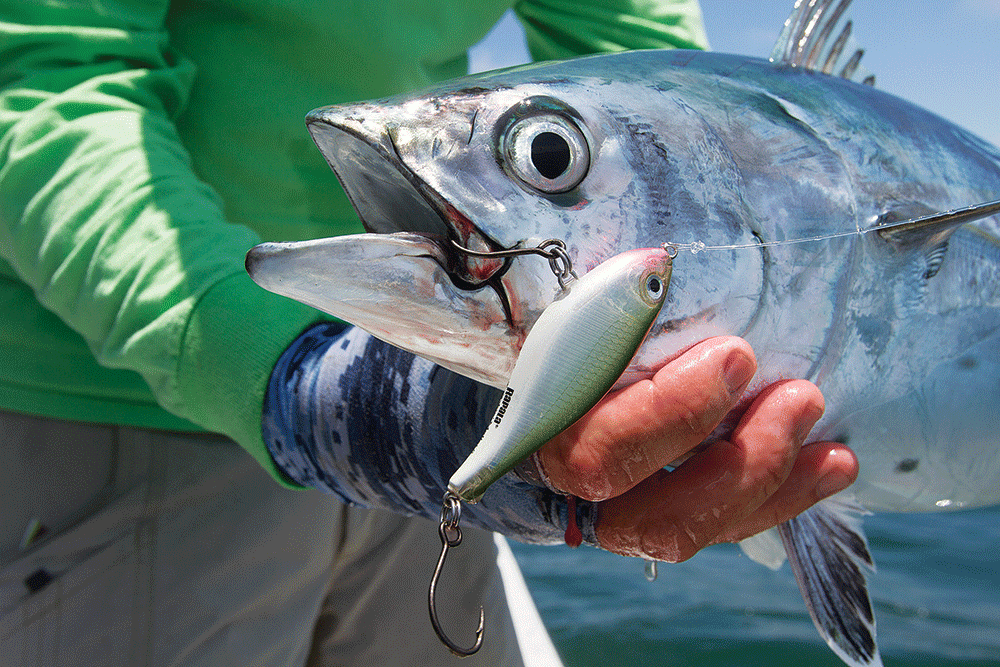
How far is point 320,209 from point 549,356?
1.06 metres

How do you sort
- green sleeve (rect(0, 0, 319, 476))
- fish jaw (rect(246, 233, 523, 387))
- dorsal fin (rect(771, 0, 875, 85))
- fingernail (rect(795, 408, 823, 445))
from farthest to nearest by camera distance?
1. dorsal fin (rect(771, 0, 875, 85))
2. green sleeve (rect(0, 0, 319, 476))
3. fingernail (rect(795, 408, 823, 445))
4. fish jaw (rect(246, 233, 523, 387))

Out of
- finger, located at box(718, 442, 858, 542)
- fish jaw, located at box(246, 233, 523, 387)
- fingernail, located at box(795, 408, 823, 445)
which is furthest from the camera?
finger, located at box(718, 442, 858, 542)

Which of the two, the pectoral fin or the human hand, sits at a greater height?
the human hand

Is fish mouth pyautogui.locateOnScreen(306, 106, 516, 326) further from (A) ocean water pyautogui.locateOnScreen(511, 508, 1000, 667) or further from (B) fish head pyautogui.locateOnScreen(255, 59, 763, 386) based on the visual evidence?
(A) ocean water pyautogui.locateOnScreen(511, 508, 1000, 667)

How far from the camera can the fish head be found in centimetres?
75

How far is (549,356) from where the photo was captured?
2.39 ft

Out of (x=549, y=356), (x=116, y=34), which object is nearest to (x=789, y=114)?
(x=549, y=356)

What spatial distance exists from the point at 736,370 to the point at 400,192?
0.45 metres

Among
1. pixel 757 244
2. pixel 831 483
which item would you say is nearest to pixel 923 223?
pixel 757 244

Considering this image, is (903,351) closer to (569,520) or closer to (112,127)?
(569,520)

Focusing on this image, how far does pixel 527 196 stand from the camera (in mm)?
756

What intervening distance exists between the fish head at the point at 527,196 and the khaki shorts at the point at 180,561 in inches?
36.9

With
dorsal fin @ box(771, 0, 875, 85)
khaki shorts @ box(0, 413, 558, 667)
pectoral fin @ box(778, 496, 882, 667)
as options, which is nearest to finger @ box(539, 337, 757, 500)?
pectoral fin @ box(778, 496, 882, 667)

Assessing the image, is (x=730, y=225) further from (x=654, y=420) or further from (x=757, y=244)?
(x=654, y=420)
